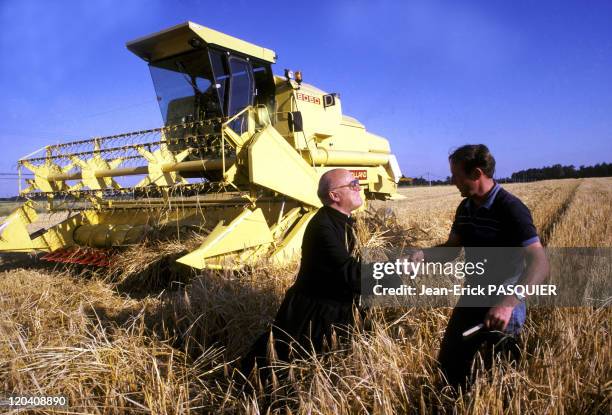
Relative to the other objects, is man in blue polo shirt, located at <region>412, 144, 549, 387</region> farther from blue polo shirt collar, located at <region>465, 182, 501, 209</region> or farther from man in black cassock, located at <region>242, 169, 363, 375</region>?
man in black cassock, located at <region>242, 169, 363, 375</region>

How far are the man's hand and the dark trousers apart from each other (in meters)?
0.15

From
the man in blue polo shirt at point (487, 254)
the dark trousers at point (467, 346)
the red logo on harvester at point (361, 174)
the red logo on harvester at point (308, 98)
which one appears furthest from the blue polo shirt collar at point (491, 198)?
the red logo on harvester at point (361, 174)

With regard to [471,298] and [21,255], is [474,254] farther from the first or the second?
[21,255]

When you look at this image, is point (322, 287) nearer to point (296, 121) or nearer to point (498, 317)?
point (498, 317)

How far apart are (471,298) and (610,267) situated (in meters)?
2.25

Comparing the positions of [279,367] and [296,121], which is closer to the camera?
[279,367]

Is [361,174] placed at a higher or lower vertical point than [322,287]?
higher

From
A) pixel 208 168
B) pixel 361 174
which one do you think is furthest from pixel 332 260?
pixel 361 174

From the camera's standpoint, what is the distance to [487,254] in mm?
2133

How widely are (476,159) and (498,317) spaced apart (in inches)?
32.4

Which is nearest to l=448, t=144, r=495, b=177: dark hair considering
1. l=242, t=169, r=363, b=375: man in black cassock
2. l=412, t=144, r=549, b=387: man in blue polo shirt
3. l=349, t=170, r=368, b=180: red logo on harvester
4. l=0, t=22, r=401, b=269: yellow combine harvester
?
l=412, t=144, r=549, b=387: man in blue polo shirt

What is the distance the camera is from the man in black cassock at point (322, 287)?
2221 millimetres

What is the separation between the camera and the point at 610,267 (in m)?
3.57

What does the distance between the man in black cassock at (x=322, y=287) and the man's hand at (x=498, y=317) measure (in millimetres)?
662
